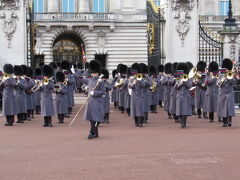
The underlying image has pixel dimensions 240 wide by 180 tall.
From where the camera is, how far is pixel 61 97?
15.0m

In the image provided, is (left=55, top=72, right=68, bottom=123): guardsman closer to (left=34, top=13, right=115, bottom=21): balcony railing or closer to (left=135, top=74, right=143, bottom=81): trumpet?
(left=135, top=74, right=143, bottom=81): trumpet

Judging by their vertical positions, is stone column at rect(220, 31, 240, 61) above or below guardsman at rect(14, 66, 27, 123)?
above

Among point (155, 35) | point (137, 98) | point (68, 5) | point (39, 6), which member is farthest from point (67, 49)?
point (137, 98)

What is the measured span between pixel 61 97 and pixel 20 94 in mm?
1167

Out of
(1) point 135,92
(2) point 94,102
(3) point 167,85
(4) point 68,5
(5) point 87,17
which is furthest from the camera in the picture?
(4) point 68,5

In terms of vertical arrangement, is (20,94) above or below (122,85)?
below

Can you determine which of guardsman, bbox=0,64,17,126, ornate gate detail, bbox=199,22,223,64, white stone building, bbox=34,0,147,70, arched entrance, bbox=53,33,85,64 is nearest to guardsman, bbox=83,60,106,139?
guardsman, bbox=0,64,17,126

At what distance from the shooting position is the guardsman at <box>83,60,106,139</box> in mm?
11023

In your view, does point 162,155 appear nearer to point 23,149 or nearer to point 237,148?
point 237,148

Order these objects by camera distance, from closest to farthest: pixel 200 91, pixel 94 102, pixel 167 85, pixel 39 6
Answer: pixel 94 102 < pixel 200 91 < pixel 167 85 < pixel 39 6

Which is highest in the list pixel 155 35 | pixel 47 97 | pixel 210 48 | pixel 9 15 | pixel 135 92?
pixel 9 15

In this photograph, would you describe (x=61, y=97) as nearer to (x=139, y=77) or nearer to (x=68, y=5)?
(x=139, y=77)

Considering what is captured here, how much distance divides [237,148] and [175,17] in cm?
1184

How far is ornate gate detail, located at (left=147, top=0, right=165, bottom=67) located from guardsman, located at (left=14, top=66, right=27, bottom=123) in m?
7.03
